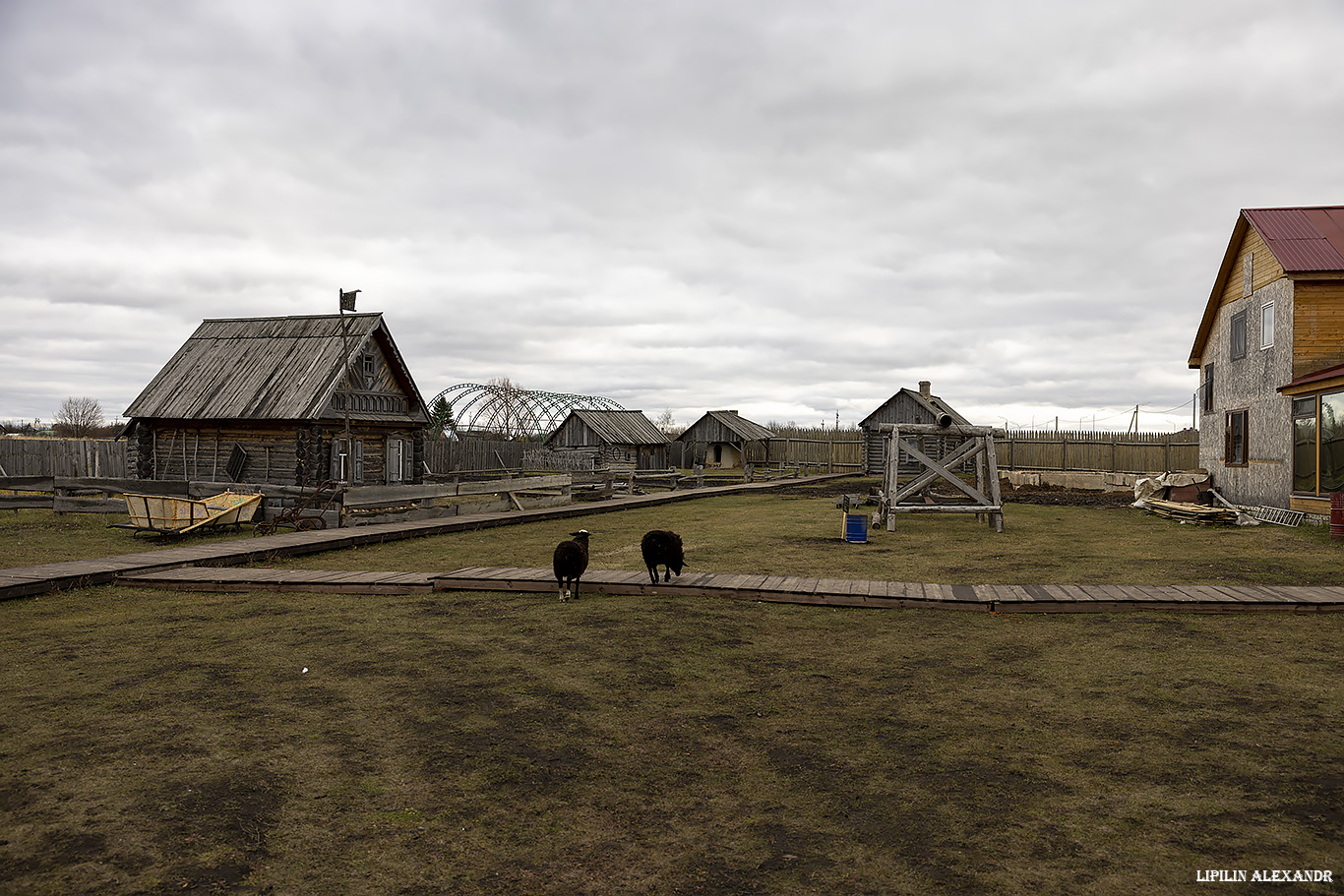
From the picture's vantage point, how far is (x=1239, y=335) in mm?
21984

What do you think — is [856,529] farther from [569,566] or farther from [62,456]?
[62,456]

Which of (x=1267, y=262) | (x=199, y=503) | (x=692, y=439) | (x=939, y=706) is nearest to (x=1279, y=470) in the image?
(x=1267, y=262)

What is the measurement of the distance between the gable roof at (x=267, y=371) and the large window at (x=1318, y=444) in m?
24.8

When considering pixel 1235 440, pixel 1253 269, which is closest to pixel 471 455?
pixel 1235 440

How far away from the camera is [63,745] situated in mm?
4910

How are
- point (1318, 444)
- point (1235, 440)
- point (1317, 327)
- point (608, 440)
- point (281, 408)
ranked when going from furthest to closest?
1. point (608, 440)
2. point (281, 408)
3. point (1235, 440)
4. point (1317, 327)
5. point (1318, 444)

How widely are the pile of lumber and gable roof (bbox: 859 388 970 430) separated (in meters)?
20.1

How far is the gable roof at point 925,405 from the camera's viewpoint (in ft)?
136

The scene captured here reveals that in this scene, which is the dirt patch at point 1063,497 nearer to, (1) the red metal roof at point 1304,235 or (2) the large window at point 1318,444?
(2) the large window at point 1318,444

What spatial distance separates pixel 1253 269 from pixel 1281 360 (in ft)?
11.1

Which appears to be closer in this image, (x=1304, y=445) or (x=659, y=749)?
(x=659, y=749)

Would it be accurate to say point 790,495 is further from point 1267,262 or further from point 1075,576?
point 1075,576

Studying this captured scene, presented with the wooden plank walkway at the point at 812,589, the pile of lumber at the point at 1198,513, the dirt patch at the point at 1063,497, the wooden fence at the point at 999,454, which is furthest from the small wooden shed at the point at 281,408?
the pile of lumber at the point at 1198,513

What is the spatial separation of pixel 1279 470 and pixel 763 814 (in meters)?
20.4
